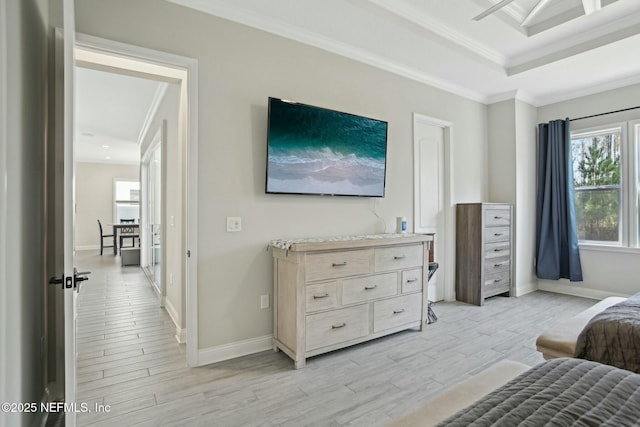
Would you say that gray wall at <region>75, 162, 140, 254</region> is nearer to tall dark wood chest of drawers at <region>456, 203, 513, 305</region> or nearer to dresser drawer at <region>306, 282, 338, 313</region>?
dresser drawer at <region>306, 282, 338, 313</region>

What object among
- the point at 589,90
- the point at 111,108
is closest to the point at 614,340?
the point at 589,90

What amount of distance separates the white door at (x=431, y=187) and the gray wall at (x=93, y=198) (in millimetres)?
9328

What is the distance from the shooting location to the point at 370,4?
2.65 meters

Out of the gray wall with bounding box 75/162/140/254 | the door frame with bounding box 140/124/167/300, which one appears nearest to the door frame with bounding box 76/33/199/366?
the door frame with bounding box 140/124/167/300

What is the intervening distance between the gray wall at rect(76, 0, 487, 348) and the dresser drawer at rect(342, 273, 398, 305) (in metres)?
0.62

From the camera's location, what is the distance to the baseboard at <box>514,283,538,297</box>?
4.47 m

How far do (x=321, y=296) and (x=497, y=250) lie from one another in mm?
2892

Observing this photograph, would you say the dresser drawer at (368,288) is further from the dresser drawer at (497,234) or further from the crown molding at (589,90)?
the crown molding at (589,90)

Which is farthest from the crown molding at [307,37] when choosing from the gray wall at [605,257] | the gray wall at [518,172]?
the gray wall at [605,257]

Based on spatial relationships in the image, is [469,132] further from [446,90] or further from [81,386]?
[81,386]

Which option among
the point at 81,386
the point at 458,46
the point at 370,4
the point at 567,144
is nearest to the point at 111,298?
the point at 81,386

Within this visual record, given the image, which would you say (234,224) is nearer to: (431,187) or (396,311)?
(396,311)

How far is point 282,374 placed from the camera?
7.68 ft

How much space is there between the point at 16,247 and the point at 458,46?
3.81 meters
